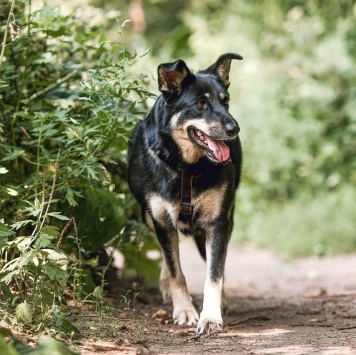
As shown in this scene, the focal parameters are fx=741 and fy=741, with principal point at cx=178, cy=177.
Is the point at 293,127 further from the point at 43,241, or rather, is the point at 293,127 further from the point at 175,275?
the point at 43,241

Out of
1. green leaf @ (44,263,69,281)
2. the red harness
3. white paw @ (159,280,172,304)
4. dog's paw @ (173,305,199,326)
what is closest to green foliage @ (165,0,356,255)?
white paw @ (159,280,172,304)

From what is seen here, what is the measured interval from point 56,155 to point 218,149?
124cm

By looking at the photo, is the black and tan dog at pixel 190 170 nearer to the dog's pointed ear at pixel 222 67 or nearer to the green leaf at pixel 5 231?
the dog's pointed ear at pixel 222 67

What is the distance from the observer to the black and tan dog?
511 centimetres

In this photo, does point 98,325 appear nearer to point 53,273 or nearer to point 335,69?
point 53,273

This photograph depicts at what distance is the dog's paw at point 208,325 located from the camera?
4.93m

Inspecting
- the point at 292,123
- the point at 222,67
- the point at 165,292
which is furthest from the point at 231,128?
Answer: the point at 292,123

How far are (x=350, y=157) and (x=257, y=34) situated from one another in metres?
3.35

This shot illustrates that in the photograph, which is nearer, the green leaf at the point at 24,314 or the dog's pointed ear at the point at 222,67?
the green leaf at the point at 24,314

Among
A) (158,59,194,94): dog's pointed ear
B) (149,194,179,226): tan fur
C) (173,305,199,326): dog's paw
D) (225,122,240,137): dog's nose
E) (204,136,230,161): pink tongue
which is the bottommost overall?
(173,305,199,326): dog's paw

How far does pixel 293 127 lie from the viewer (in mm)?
14523

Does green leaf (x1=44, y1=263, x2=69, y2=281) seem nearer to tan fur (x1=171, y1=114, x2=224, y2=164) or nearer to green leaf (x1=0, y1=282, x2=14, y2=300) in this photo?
green leaf (x1=0, y1=282, x2=14, y2=300)

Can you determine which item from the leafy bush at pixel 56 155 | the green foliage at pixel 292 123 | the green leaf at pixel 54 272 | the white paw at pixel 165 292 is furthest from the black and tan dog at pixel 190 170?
the green foliage at pixel 292 123

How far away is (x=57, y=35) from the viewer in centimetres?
575
